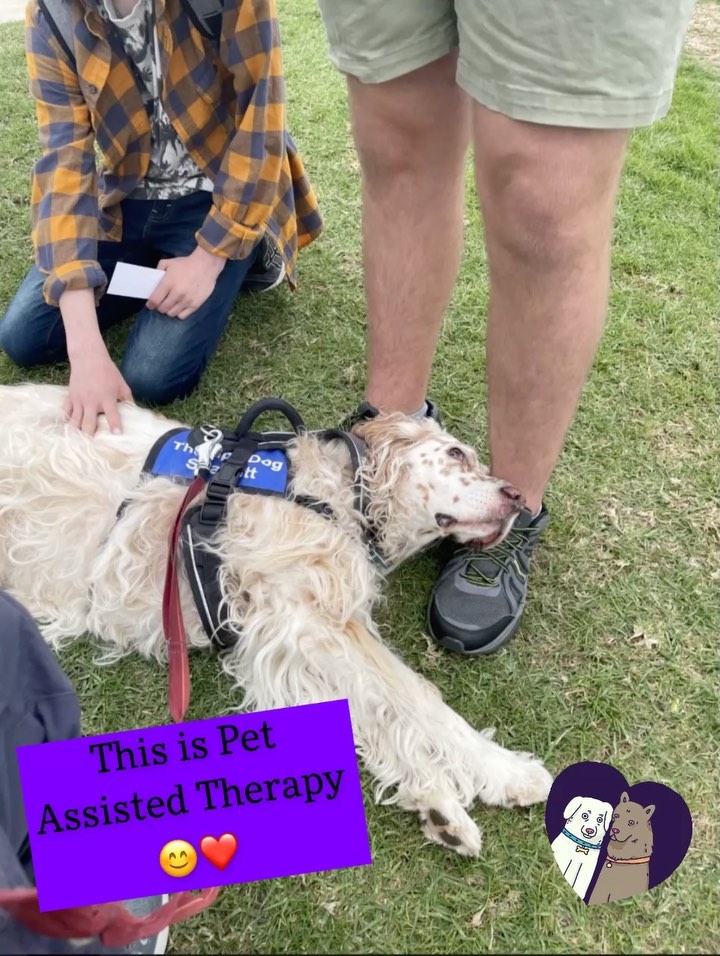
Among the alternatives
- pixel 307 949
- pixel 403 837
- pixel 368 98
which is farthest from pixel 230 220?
pixel 307 949

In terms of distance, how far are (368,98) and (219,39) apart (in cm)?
82

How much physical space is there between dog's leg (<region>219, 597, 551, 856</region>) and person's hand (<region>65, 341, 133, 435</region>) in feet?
2.82

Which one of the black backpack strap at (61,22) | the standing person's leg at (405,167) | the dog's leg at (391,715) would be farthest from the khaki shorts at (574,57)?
the black backpack strap at (61,22)

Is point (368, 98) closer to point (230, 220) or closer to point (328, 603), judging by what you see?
point (230, 220)

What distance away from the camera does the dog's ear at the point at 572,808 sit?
187 centimetres

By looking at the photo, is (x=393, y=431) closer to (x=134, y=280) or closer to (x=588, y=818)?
(x=588, y=818)

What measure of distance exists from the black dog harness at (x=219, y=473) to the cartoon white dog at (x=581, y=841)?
2.90 ft

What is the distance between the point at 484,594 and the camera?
2279 mm

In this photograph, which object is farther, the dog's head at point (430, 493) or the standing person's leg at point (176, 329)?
the standing person's leg at point (176, 329)

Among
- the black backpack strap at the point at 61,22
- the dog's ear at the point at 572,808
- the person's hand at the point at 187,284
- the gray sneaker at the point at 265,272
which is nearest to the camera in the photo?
the dog's ear at the point at 572,808

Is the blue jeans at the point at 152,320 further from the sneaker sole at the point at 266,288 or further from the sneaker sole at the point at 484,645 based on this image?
the sneaker sole at the point at 484,645

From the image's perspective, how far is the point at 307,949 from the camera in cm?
170

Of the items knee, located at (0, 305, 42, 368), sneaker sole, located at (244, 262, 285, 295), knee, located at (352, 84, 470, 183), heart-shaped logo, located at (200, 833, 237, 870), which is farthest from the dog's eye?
knee, located at (0, 305, 42, 368)

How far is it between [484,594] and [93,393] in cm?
141
